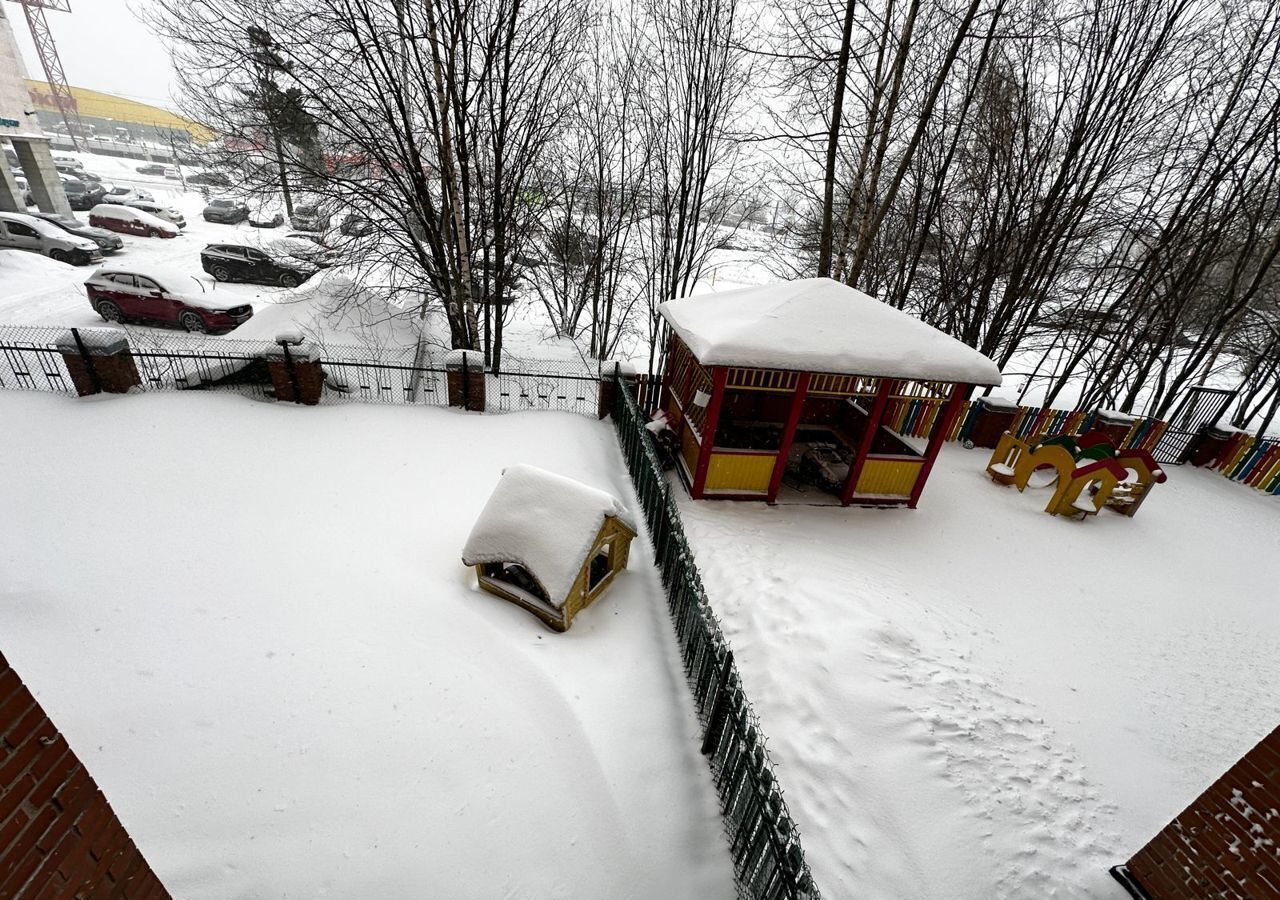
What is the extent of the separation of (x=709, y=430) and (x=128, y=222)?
32.4m

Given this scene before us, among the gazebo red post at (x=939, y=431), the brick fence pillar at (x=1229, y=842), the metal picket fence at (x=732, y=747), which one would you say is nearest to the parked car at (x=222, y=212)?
the metal picket fence at (x=732, y=747)

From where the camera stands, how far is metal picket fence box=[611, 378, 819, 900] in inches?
110

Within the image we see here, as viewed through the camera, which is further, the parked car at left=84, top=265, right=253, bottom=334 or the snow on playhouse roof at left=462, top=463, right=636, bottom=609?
the parked car at left=84, top=265, right=253, bottom=334

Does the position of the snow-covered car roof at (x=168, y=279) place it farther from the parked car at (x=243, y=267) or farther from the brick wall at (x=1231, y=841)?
the brick wall at (x=1231, y=841)

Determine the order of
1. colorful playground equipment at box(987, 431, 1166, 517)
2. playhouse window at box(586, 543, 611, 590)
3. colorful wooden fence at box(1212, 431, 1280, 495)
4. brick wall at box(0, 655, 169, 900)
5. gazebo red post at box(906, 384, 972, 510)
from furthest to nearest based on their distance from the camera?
1. colorful wooden fence at box(1212, 431, 1280, 495)
2. colorful playground equipment at box(987, 431, 1166, 517)
3. gazebo red post at box(906, 384, 972, 510)
4. playhouse window at box(586, 543, 611, 590)
5. brick wall at box(0, 655, 169, 900)

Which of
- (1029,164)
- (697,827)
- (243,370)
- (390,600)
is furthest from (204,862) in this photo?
(1029,164)

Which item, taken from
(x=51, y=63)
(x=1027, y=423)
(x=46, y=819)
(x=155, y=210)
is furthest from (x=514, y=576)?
(x=51, y=63)

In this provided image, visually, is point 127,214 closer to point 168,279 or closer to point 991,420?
point 168,279

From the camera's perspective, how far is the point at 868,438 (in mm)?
8086

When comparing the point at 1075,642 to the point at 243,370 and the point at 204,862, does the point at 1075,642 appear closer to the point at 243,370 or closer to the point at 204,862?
the point at 204,862

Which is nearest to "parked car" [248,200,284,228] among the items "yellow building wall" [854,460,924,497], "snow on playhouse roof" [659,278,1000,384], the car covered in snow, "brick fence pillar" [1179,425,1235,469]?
the car covered in snow

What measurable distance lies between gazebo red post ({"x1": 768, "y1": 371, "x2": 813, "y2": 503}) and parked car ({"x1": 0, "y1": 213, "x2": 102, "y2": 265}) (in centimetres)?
2660

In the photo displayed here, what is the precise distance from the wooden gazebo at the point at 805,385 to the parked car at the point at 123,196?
36314 millimetres

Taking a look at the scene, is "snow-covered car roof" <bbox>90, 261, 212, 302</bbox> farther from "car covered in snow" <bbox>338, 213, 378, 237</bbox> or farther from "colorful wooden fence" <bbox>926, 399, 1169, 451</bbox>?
"colorful wooden fence" <bbox>926, 399, 1169, 451</bbox>
